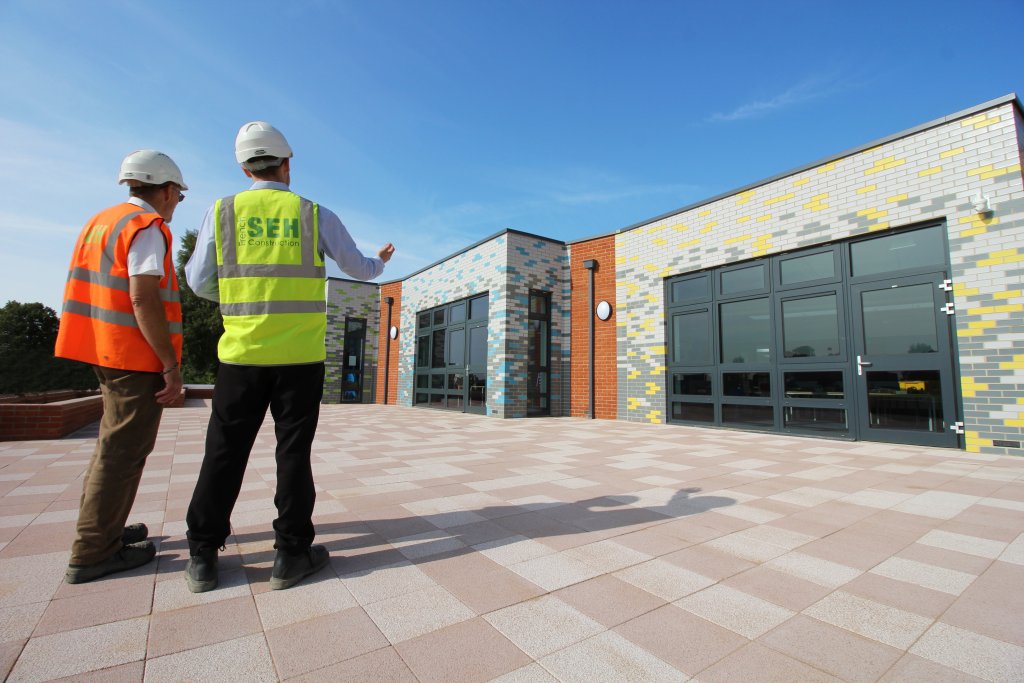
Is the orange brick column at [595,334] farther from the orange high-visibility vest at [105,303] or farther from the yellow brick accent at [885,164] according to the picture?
the orange high-visibility vest at [105,303]

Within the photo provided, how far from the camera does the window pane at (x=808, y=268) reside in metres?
7.03

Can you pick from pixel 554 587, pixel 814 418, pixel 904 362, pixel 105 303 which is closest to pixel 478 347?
pixel 814 418

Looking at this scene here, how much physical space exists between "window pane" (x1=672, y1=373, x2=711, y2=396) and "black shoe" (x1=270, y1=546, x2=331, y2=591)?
25.1ft

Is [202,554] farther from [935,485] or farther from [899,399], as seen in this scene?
[899,399]

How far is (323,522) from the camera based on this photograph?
271cm

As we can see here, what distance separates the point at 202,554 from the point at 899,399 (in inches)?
304

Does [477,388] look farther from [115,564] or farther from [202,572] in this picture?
[202,572]

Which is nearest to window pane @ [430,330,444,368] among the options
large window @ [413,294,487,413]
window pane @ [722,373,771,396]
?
large window @ [413,294,487,413]

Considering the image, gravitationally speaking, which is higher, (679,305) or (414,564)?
(679,305)

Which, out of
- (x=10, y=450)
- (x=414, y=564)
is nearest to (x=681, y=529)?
(x=414, y=564)

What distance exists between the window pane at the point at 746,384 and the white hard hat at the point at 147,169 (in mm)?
7917

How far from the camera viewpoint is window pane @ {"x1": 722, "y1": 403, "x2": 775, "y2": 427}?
7493 millimetres

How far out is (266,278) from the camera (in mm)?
1935

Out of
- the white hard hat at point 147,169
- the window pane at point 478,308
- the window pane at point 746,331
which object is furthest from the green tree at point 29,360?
the window pane at point 746,331
